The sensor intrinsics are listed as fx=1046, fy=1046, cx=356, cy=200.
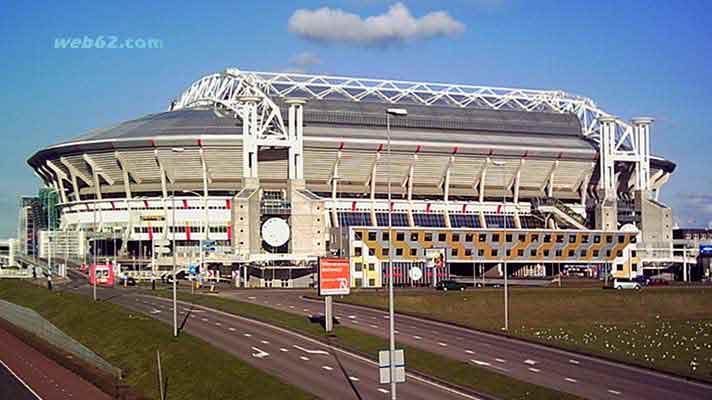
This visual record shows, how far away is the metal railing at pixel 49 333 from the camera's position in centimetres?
7131

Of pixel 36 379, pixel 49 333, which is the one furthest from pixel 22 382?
pixel 49 333

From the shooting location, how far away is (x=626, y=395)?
4625 centimetres

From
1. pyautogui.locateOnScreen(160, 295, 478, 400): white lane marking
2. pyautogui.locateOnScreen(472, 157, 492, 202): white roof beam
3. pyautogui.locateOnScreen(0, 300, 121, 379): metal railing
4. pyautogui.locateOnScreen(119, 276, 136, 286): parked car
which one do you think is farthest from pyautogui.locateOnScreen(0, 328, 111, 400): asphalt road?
pyautogui.locateOnScreen(472, 157, 492, 202): white roof beam

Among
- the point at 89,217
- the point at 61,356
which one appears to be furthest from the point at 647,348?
the point at 89,217

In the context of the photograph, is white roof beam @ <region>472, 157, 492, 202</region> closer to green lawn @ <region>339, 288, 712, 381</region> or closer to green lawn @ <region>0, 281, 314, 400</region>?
green lawn @ <region>339, 288, 712, 381</region>

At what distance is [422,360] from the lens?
57062 millimetres

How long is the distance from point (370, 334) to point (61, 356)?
25.7m

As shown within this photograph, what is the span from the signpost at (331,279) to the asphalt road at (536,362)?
307 cm

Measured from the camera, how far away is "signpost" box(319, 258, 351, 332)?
7094cm

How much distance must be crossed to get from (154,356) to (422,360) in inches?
716

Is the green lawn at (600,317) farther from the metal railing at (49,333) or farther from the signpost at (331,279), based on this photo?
the metal railing at (49,333)

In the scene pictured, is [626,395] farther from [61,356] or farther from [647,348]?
[61,356]

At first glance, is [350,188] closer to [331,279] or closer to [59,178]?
[59,178]

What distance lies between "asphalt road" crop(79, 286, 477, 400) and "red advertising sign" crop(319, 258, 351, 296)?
3.76 meters
